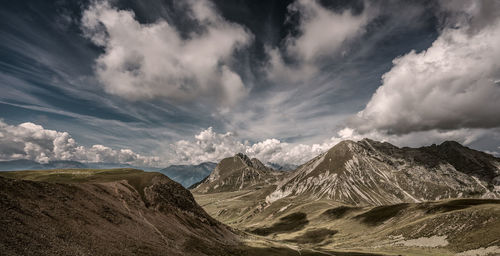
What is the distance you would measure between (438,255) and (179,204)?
7976 cm

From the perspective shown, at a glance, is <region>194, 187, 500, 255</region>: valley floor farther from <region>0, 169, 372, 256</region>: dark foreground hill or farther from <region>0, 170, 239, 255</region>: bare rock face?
<region>0, 170, 239, 255</region>: bare rock face

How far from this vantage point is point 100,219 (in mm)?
48906

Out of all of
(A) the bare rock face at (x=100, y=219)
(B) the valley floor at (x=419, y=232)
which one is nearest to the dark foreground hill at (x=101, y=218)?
(A) the bare rock face at (x=100, y=219)

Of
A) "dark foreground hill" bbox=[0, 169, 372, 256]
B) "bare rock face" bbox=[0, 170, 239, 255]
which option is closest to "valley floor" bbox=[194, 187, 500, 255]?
"dark foreground hill" bbox=[0, 169, 372, 256]

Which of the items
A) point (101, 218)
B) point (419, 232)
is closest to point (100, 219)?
point (101, 218)

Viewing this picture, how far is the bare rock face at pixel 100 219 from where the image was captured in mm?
32562

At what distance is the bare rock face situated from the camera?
32562 millimetres

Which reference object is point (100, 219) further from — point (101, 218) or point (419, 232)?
point (419, 232)

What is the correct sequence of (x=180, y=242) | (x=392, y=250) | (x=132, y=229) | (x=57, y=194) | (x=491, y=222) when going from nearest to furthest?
1. (x=57, y=194)
2. (x=132, y=229)
3. (x=180, y=242)
4. (x=491, y=222)
5. (x=392, y=250)

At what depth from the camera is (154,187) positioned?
79.1 m

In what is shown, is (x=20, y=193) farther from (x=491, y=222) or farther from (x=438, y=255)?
(x=491, y=222)

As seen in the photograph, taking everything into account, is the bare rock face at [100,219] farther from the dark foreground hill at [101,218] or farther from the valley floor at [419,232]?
the valley floor at [419,232]

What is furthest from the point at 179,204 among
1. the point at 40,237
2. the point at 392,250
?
the point at 392,250

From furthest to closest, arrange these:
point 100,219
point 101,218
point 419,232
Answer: point 419,232
point 101,218
point 100,219
